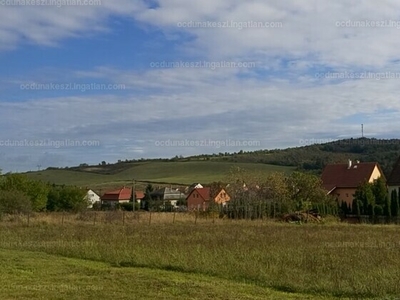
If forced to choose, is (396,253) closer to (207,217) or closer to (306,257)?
(306,257)

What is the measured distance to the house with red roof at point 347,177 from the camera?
62125 millimetres

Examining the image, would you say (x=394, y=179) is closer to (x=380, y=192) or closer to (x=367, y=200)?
(x=380, y=192)

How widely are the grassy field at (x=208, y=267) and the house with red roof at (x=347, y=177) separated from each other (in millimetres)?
43786

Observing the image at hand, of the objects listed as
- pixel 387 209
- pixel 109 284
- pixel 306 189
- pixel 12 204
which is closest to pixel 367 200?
pixel 387 209

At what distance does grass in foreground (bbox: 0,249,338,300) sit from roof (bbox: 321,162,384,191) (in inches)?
2043

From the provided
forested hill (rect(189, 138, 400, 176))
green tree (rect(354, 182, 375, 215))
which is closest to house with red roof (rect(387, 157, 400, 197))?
green tree (rect(354, 182, 375, 215))

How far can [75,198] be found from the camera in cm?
5806

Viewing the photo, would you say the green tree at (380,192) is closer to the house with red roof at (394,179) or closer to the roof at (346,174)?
the house with red roof at (394,179)

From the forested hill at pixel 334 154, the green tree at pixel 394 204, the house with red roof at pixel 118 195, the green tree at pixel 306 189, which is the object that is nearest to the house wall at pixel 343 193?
the green tree at pixel 306 189

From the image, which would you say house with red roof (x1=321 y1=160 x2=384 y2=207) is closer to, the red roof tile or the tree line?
the red roof tile

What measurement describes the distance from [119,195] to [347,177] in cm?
3505

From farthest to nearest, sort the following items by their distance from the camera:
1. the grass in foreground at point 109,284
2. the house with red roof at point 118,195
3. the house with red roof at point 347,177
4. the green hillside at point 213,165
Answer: the green hillside at point 213,165
the house with red roof at point 118,195
the house with red roof at point 347,177
the grass in foreground at point 109,284

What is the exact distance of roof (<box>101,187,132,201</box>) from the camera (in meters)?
82.4

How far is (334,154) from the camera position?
293 ft
